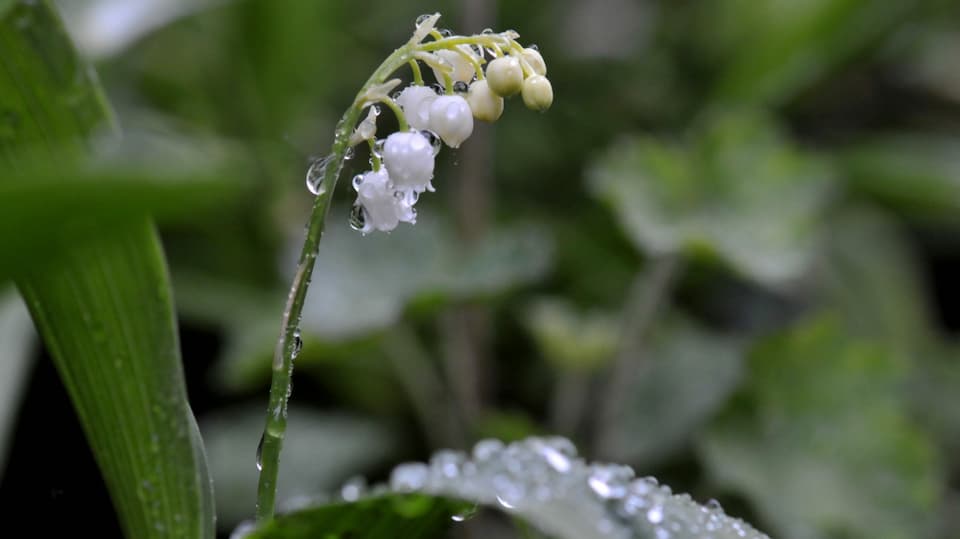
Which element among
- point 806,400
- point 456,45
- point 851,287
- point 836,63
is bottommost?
point 806,400

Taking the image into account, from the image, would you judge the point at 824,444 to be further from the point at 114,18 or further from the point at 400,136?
the point at 114,18

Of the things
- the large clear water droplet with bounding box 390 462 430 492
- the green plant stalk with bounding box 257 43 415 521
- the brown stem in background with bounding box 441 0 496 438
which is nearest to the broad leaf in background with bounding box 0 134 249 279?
the green plant stalk with bounding box 257 43 415 521

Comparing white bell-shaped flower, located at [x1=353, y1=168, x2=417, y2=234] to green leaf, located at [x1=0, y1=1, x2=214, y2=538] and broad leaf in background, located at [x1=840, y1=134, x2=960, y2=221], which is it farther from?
broad leaf in background, located at [x1=840, y1=134, x2=960, y2=221]

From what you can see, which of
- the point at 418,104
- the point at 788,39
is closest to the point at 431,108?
the point at 418,104

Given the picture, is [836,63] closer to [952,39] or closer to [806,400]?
[952,39]

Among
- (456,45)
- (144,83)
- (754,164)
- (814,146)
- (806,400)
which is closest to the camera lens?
(456,45)

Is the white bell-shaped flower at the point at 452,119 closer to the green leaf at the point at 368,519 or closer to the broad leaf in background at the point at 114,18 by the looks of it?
the green leaf at the point at 368,519

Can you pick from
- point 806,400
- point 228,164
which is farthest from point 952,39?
point 228,164
